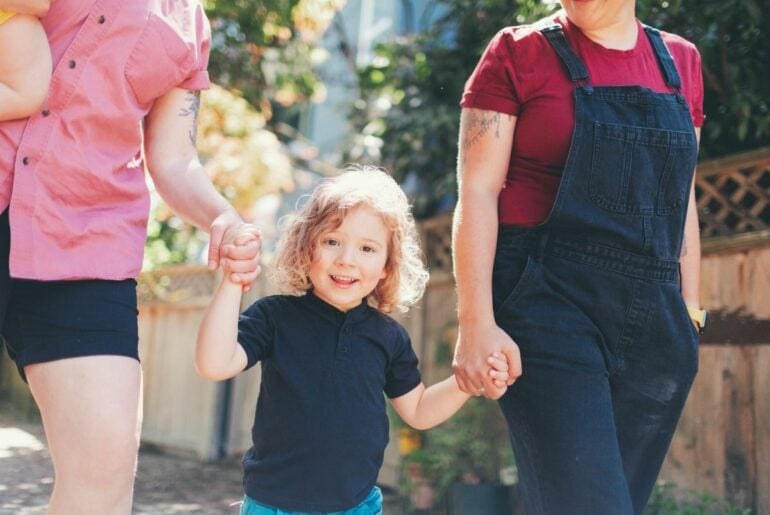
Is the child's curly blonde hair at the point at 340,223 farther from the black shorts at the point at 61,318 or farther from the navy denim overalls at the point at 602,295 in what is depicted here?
the black shorts at the point at 61,318

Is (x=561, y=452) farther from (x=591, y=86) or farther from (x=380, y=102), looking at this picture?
(x=380, y=102)

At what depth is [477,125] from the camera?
230 centimetres

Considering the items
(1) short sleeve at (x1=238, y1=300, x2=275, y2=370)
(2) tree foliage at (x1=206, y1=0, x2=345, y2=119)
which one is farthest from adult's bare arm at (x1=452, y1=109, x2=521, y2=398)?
(2) tree foliage at (x1=206, y1=0, x2=345, y2=119)

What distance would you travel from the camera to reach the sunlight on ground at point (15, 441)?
788cm

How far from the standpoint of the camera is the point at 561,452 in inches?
82.7

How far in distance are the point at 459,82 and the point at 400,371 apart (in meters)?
3.97

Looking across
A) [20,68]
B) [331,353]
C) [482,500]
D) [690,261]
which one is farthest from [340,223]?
[482,500]

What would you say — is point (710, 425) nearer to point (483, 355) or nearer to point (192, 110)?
point (483, 355)

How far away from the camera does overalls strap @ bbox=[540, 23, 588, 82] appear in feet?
7.39

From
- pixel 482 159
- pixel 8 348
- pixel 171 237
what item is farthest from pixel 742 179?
pixel 171 237

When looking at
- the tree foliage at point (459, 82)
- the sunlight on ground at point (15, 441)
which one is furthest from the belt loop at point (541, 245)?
the sunlight on ground at point (15, 441)

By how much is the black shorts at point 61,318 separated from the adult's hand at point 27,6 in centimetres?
43

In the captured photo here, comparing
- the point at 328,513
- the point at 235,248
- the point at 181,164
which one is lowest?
the point at 328,513

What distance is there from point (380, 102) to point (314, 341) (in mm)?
4718
